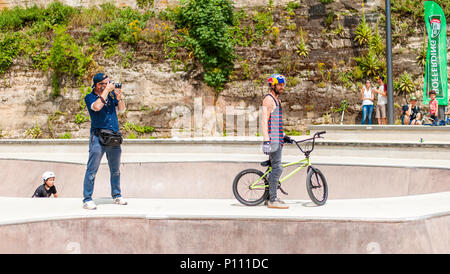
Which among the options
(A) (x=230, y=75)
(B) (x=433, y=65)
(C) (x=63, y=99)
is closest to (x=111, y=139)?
(B) (x=433, y=65)

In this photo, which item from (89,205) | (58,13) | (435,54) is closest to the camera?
(89,205)

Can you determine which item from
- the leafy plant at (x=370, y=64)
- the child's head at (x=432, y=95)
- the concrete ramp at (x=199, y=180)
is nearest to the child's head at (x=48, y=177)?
the concrete ramp at (x=199, y=180)

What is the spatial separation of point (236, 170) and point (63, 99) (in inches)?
470

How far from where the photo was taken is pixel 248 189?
635 centimetres

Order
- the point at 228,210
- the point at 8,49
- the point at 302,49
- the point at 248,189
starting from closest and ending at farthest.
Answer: the point at 228,210 → the point at 248,189 → the point at 302,49 → the point at 8,49

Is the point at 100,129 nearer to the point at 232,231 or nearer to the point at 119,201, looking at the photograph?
the point at 119,201

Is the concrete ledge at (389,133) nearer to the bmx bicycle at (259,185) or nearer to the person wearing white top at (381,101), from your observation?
the person wearing white top at (381,101)

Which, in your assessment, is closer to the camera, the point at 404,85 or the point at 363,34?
the point at 404,85

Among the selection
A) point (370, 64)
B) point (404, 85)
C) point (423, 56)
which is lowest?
point (404, 85)

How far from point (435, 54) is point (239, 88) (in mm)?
7145

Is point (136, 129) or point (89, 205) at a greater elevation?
point (136, 129)

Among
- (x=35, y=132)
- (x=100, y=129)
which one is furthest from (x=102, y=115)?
(x=35, y=132)

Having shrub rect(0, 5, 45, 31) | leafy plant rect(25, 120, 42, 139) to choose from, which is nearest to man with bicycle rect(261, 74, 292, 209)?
leafy plant rect(25, 120, 42, 139)
